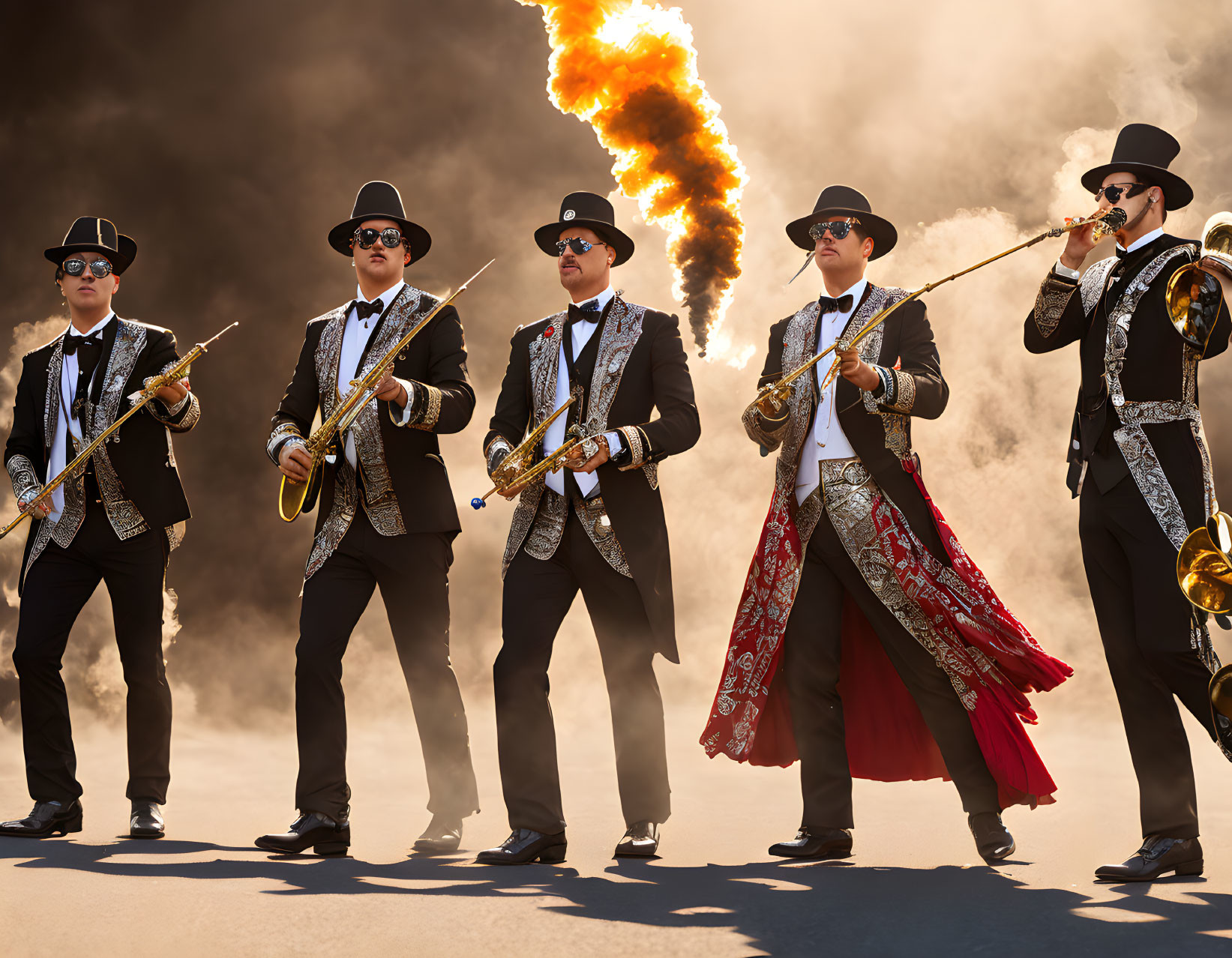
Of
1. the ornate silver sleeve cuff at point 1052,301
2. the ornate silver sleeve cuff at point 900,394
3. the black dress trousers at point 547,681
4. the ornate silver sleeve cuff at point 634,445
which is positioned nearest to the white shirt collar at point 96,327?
the black dress trousers at point 547,681

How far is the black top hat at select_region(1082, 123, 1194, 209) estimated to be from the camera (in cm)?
458

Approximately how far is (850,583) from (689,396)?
3.22ft

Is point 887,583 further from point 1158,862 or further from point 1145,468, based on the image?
point 1158,862

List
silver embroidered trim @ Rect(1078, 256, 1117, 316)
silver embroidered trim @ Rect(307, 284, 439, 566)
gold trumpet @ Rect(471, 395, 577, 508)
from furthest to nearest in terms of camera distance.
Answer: silver embroidered trim @ Rect(307, 284, 439, 566)
gold trumpet @ Rect(471, 395, 577, 508)
silver embroidered trim @ Rect(1078, 256, 1117, 316)

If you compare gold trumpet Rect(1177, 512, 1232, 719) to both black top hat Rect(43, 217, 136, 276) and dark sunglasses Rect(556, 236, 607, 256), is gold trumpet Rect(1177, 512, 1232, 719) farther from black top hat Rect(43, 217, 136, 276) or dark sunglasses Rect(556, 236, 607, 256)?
black top hat Rect(43, 217, 136, 276)

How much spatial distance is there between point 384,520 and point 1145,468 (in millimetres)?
2899

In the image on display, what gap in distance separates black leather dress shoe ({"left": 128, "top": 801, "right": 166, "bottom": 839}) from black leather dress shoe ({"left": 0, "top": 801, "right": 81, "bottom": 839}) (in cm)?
24

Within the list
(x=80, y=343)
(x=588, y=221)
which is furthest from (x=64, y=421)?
(x=588, y=221)

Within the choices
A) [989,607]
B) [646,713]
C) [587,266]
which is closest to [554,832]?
[646,713]

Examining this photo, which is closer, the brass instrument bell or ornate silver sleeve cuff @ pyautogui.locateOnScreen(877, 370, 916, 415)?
the brass instrument bell

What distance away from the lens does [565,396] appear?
5.16 meters

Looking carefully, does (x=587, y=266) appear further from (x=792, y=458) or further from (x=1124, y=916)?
(x=1124, y=916)

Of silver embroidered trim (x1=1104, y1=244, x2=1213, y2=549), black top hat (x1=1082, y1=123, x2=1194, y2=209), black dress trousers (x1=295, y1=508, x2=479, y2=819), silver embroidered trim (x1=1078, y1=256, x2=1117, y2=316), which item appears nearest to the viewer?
silver embroidered trim (x1=1104, y1=244, x2=1213, y2=549)

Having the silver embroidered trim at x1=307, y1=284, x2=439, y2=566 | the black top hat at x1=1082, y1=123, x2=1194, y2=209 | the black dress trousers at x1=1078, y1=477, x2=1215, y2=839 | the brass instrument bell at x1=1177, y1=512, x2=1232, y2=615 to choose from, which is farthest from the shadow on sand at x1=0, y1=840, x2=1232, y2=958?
the black top hat at x1=1082, y1=123, x2=1194, y2=209
